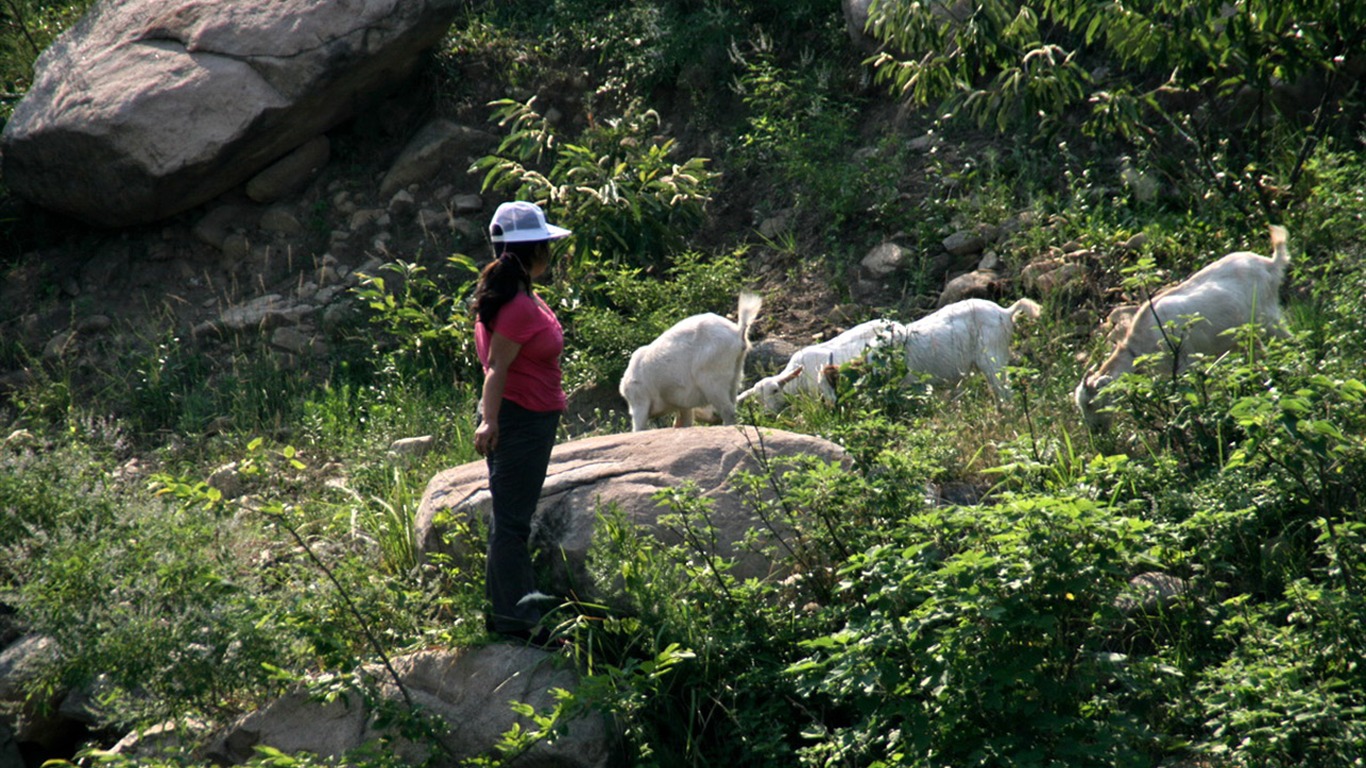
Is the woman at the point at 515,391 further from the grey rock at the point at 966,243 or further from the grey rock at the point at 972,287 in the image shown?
the grey rock at the point at 966,243

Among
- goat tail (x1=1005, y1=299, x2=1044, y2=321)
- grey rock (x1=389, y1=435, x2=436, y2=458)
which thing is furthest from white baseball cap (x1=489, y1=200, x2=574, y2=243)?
goat tail (x1=1005, y1=299, x2=1044, y2=321)

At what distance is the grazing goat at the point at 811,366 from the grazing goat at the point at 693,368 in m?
0.26

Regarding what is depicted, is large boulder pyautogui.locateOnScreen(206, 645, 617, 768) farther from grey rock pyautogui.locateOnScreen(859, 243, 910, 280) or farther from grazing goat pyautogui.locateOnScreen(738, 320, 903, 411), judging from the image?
grey rock pyautogui.locateOnScreen(859, 243, 910, 280)

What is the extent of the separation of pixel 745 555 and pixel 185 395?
567 centimetres

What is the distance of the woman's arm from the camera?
4.59m

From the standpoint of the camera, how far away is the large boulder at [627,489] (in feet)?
17.2

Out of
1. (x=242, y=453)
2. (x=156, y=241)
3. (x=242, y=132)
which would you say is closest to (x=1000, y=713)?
(x=242, y=453)

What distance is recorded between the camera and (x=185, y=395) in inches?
358

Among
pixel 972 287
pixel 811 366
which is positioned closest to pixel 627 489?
pixel 811 366

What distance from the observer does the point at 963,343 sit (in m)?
6.99

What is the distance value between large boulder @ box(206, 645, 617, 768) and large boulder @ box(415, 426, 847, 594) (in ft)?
1.53

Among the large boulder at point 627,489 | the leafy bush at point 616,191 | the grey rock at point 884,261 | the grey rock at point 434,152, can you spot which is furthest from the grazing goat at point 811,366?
the grey rock at point 434,152

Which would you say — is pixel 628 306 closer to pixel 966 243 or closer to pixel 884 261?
pixel 884 261

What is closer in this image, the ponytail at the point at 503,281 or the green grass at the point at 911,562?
the green grass at the point at 911,562
